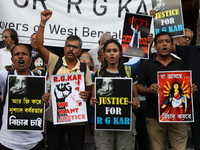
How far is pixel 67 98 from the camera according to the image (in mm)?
3691

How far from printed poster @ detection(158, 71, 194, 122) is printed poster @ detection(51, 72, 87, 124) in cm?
94

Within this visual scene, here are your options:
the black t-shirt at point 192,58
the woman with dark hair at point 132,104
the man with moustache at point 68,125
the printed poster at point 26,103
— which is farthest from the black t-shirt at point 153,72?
the printed poster at point 26,103

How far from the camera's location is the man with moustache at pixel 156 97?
13.2 feet

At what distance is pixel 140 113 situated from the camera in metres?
4.80

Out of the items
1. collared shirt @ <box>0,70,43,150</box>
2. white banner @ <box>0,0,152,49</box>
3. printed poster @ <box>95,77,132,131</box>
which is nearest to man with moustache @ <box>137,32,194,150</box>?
Answer: printed poster @ <box>95,77,132,131</box>

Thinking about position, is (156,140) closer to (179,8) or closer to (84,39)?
(179,8)

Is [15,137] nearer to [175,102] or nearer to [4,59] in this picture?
[175,102]

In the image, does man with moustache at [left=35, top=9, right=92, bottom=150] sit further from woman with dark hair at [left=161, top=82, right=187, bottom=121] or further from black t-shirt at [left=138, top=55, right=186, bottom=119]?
woman with dark hair at [left=161, top=82, right=187, bottom=121]

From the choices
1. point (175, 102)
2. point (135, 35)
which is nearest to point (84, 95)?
point (175, 102)

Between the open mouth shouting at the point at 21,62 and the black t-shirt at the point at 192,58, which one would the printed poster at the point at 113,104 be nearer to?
the open mouth shouting at the point at 21,62

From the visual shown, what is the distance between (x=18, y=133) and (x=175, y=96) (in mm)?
1831

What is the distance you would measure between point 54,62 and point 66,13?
237cm

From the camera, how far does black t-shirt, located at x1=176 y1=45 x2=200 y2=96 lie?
4.06 m

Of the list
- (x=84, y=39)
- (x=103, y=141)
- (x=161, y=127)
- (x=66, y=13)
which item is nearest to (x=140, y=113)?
(x=161, y=127)
